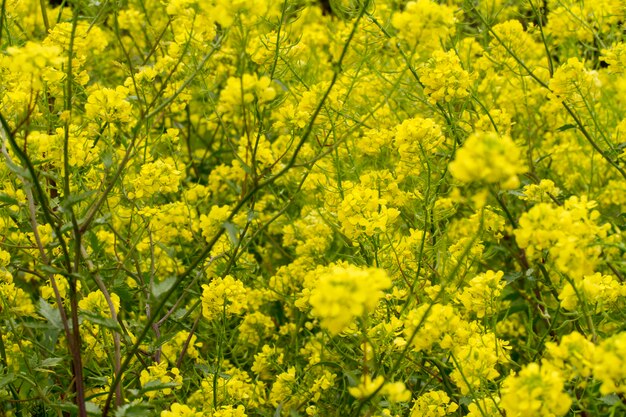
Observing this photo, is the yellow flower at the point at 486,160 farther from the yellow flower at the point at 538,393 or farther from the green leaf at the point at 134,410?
the green leaf at the point at 134,410

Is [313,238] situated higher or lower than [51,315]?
higher

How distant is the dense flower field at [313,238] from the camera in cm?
186

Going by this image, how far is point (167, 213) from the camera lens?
118 inches

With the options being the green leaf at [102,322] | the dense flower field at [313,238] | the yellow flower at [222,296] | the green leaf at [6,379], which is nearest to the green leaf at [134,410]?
the dense flower field at [313,238]

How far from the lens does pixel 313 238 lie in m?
3.32

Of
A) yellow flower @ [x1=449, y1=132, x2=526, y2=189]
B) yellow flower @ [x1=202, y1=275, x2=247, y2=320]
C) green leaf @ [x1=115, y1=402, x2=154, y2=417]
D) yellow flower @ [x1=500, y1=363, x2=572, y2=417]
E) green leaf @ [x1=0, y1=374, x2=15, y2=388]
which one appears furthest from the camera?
yellow flower @ [x1=202, y1=275, x2=247, y2=320]

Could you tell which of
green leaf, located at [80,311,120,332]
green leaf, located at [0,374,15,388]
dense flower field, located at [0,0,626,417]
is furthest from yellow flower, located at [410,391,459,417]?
green leaf, located at [0,374,15,388]

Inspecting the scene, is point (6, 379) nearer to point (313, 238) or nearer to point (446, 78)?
point (313, 238)

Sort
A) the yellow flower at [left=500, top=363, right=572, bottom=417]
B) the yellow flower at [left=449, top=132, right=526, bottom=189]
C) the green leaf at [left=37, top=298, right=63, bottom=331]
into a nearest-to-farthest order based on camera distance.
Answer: the yellow flower at [left=449, top=132, right=526, bottom=189], the yellow flower at [left=500, top=363, right=572, bottom=417], the green leaf at [left=37, top=298, right=63, bottom=331]

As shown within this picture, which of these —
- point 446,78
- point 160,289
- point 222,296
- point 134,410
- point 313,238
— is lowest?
point 134,410

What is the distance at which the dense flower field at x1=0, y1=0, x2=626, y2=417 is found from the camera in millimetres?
1858

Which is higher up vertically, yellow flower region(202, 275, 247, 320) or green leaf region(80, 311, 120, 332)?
yellow flower region(202, 275, 247, 320)

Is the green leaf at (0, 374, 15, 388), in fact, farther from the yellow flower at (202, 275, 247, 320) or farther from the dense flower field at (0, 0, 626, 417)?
the yellow flower at (202, 275, 247, 320)

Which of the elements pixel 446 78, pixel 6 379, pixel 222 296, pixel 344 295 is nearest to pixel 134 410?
pixel 6 379
